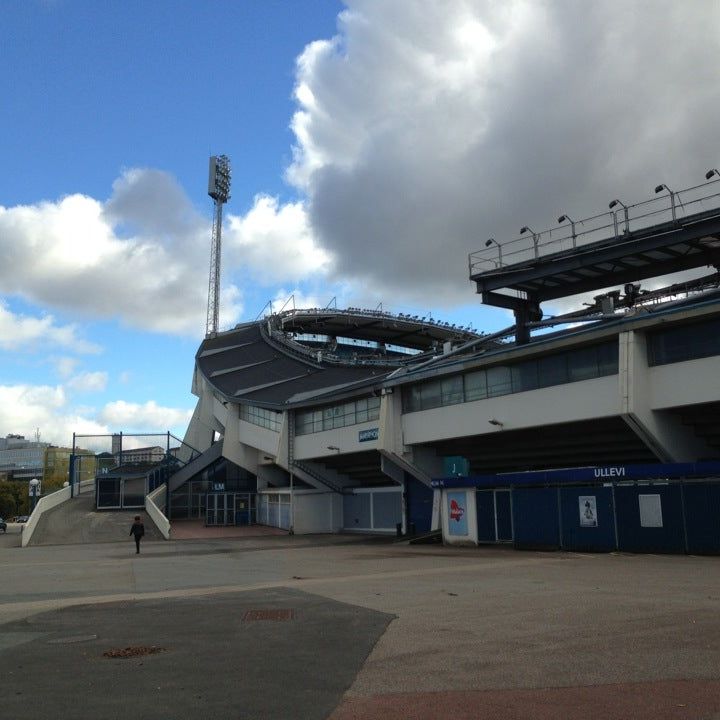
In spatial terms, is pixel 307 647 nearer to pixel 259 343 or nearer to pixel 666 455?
pixel 666 455

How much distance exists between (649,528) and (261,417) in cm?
3293

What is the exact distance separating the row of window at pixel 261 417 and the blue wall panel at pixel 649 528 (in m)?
28.4

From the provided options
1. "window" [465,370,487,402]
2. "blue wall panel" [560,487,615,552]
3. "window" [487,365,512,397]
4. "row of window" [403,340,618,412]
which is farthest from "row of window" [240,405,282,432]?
"blue wall panel" [560,487,615,552]

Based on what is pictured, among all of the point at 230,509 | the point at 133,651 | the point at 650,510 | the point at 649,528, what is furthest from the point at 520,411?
the point at 230,509

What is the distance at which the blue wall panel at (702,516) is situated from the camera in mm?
21109

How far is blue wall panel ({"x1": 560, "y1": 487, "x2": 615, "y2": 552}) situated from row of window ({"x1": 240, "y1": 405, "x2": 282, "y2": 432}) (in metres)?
26.3

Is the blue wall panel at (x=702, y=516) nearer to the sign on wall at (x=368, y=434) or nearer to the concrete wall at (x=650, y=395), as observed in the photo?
the concrete wall at (x=650, y=395)

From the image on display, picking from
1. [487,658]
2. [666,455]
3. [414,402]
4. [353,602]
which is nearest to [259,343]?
[414,402]

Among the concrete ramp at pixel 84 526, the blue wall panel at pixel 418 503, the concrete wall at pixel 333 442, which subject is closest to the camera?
the blue wall panel at pixel 418 503

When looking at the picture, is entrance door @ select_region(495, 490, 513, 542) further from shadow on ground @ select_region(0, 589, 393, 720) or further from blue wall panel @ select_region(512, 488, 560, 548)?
shadow on ground @ select_region(0, 589, 393, 720)

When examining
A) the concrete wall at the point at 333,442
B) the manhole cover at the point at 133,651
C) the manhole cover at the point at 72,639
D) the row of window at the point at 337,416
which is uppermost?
the row of window at the point at 337,416

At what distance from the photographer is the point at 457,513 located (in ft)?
101

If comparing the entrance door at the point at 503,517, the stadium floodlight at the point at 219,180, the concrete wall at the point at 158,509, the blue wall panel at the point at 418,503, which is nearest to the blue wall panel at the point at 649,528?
the entrance door at the point at 503,517

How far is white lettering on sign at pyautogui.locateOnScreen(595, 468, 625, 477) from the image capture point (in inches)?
916
